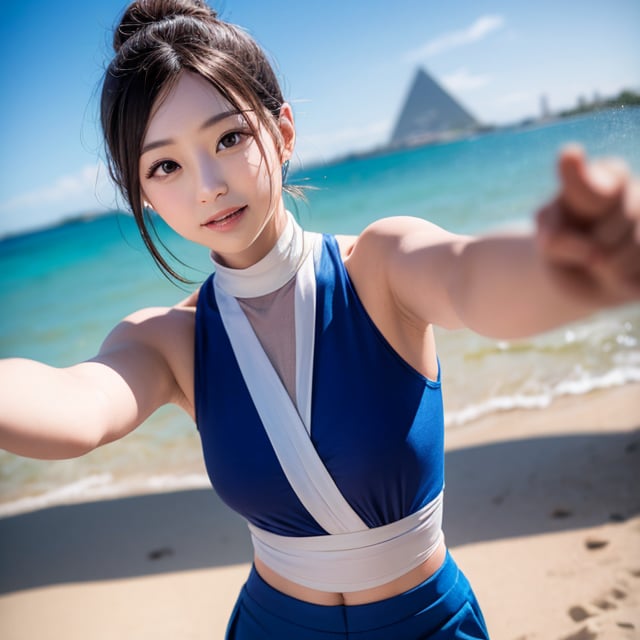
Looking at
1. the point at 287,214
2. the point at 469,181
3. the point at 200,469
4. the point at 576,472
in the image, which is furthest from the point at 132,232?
the point at 287,214

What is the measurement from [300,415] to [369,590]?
338mm

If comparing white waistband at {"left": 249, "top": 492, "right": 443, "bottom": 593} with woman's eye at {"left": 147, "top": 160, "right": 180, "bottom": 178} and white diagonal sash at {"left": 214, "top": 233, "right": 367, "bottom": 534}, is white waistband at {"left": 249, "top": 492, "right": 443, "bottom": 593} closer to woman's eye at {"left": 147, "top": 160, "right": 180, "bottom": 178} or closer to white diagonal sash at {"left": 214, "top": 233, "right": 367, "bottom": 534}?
white diagonal sash at {"left": 214, "top": 233, "right": 367, "bottom": 534}

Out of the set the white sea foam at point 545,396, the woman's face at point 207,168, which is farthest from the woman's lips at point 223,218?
the white sea foam at point 545,396

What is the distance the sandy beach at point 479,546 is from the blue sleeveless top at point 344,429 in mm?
1449

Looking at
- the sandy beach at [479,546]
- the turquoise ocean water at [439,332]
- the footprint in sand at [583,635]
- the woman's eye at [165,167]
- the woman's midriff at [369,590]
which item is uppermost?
the woman's eye at [165,167]

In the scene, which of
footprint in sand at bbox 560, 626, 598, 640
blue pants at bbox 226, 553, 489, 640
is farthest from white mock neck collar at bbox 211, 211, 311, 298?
footprint in sand at bbox 560, 626, 598, 640

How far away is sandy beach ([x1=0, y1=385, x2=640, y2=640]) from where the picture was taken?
2.42 m

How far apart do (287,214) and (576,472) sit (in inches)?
98.5

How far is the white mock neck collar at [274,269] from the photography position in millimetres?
1229

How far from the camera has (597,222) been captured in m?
0.54

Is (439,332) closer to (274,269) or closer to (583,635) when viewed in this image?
(583,635)

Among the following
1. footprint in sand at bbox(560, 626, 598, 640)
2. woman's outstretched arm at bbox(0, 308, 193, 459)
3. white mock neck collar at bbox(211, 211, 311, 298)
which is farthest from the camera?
footprint in sand at bbox(560, 626, 598, 640)

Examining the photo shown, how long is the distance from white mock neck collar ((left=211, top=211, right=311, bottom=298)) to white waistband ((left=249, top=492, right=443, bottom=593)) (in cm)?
45

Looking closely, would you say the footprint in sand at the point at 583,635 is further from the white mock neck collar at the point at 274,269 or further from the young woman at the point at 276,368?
the white mock neck collar at the point at 274,269
